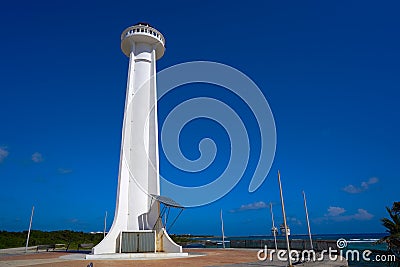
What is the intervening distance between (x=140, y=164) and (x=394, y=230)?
19302mm

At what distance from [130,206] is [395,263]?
64.7 ft

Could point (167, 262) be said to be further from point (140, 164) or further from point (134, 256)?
point (140, 164)

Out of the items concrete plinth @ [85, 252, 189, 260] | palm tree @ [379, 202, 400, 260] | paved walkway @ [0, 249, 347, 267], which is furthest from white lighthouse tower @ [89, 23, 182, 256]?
palm tree @ [379, 202, 400, 260]

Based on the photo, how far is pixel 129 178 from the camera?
24719mm

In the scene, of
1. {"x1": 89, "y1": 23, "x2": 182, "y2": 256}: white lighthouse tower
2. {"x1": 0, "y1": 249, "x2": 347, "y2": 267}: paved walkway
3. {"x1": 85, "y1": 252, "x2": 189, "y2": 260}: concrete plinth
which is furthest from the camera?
{"x1": 89, "y1": 23, "x2": 182, "y2": 256}: white lighthouse tower

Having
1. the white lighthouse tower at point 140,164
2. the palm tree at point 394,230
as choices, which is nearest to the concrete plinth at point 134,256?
the white lighthouse tower at point 140,164

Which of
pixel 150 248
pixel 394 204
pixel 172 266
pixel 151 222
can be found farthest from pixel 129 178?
pixel 394 204

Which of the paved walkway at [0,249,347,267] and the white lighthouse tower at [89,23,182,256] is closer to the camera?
the paved walkway at [0,249,347,267]

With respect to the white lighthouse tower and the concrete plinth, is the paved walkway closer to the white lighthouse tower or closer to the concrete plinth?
the concrete plinth

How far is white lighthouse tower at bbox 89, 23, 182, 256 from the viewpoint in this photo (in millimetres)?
22469

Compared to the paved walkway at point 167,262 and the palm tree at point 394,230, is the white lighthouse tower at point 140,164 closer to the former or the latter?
the paved walkway at point 167,262

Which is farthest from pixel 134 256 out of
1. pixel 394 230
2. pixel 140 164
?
pixel 394 230

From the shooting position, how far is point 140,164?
25.5m

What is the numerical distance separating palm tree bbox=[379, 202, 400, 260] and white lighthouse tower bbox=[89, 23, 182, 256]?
14.7 m
